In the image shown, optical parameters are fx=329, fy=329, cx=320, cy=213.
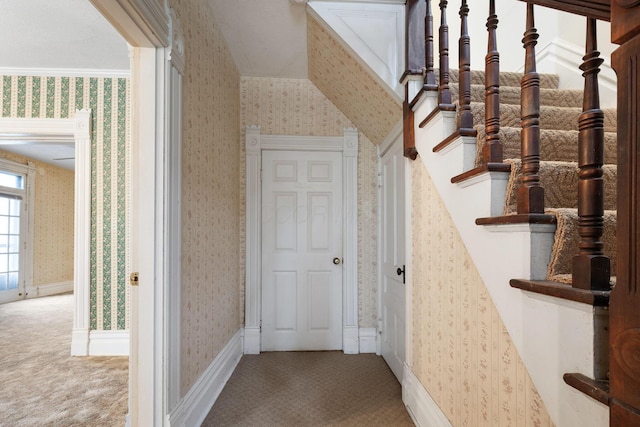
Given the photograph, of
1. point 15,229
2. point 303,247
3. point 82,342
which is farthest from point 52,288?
point 303,247

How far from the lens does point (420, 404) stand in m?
1.85

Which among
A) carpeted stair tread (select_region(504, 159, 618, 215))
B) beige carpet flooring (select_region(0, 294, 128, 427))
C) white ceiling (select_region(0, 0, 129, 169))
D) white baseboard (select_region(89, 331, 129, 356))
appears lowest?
beige carpet flooring (select_region(0, 294, 128, 427))

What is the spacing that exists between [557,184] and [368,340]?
233 centimetres

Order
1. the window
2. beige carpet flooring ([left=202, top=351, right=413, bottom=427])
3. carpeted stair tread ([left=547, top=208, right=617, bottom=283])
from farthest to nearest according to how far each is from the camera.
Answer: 1. the window
2. beige carpet flooring ([left=202, top=351, right=413, bottom=427])
3. carpeted stair tread ([left=547, top=208, right=617, bottom=283])

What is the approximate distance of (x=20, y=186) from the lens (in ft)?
18.6

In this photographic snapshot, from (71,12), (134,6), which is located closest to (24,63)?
(71,12)

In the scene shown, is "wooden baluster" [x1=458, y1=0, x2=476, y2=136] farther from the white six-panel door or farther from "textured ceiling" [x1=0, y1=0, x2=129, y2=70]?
"textured ceiling" [x1=0, y1=0, x2=129, y2=70]

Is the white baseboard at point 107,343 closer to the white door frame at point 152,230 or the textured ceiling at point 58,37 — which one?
the white door frame at point 152,230

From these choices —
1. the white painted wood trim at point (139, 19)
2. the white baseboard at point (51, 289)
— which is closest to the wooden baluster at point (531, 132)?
the white painted wood trim at point (139, 19)

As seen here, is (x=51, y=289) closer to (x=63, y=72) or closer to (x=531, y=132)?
(x=63, y=72)

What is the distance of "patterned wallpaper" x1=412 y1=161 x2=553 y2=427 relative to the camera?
40.9 inches

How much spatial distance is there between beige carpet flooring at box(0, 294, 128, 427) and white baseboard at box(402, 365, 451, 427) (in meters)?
1.73

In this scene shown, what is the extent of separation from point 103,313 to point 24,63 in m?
2.30

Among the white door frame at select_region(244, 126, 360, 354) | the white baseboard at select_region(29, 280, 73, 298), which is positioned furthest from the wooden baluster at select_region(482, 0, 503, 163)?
the white baseboard at select_region(29, 280, 73, 298)
